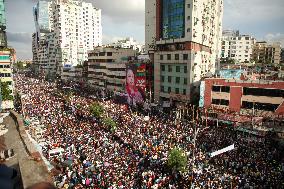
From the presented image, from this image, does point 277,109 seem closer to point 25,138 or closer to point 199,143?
point 199,143

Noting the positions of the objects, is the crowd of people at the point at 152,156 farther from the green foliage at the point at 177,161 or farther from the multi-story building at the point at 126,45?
the multi-story building at the point at 126,45

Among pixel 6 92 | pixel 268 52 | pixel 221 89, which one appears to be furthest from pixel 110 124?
pixel 268 52

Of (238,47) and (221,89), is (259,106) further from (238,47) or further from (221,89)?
(238,47)

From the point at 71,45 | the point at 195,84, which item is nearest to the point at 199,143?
the point at 195,84

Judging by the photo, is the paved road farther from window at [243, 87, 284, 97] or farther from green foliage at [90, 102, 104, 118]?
window at [243, 87, 284, 97]

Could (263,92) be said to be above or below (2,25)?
below

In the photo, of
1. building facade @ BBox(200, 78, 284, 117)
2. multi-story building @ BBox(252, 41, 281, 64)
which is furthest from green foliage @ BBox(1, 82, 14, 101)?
multi-story building @ BBox(252, 41, 281, 64)

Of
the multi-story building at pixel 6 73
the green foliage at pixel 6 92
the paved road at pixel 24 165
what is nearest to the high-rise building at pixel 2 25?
the multi-story building at pixel 6 73
